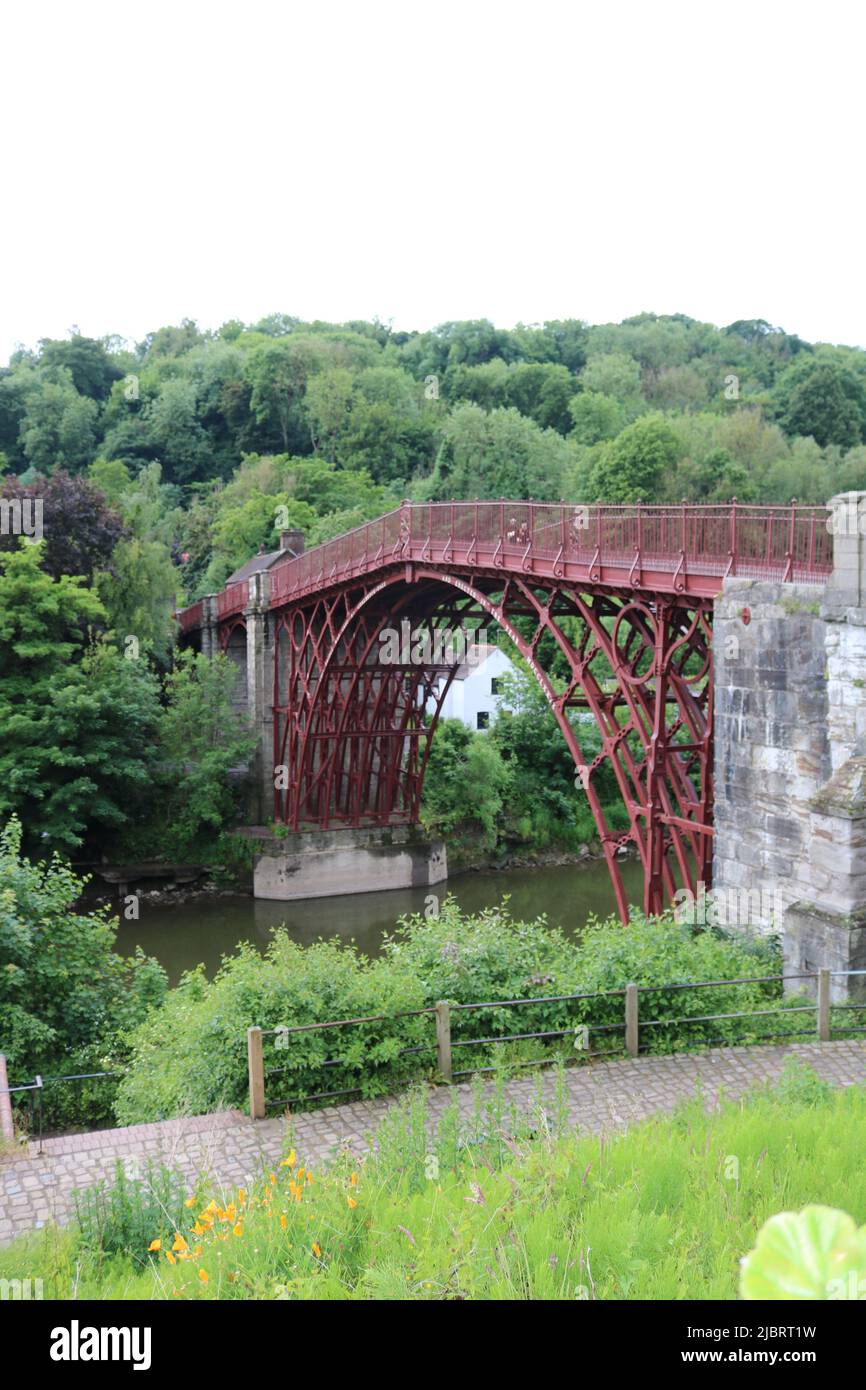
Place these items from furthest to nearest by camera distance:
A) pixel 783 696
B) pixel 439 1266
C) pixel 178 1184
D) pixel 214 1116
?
pixel 783 696 → pixel 214 1116 → pixel 178 1184 → pixel 439 1266

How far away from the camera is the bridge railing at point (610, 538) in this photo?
41.0 ft

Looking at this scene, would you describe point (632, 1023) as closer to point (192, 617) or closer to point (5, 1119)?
point (5, 1119)

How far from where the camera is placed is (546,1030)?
9.07 m

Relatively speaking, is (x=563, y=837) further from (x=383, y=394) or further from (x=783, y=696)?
(x=383, y=394)

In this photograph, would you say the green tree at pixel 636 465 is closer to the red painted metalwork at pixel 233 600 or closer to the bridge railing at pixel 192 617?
the red painted metalwork at pixel 233 600

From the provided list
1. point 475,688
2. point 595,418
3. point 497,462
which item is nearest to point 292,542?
point 475,688

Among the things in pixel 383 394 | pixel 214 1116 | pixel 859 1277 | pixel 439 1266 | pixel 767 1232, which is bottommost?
pixel 214 1116

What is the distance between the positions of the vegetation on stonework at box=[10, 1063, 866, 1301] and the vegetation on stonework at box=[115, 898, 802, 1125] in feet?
4.52

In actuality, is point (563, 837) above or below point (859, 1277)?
below

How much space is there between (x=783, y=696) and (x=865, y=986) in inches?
123

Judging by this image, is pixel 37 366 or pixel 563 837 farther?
pixel 37 366
